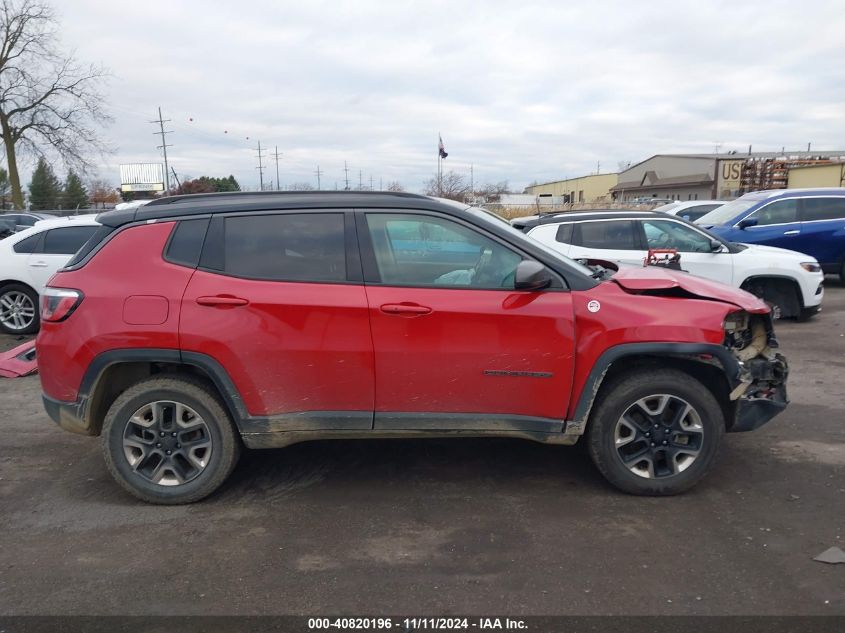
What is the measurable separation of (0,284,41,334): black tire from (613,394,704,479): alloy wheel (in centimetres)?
833

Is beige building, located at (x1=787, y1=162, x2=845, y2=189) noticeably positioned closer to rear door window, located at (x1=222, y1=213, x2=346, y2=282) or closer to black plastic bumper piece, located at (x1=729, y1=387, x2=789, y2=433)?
black plastic bumper piece, located at (x1=729, y1=387, x2=789, y2=433)

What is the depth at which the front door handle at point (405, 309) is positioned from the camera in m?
3.84

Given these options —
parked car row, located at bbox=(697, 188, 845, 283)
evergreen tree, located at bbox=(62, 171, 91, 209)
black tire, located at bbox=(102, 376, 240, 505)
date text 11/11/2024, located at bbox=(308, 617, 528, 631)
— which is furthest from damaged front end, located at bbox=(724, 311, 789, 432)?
evergreen tree, located at bbox=(62, 171, 91, 209)

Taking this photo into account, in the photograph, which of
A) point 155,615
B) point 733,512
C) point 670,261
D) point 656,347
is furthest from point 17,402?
point 670,261

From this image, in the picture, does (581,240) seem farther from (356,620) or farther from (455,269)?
(356,620)

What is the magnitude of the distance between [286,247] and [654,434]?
8.25ft

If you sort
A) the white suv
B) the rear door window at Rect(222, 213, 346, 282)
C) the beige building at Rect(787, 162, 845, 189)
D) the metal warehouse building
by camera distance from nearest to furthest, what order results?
the rear door window at Rect(222, 213, 346, 282) < the white suv < the beige building at Rect(787, 162, 845, 189) < the metal warehouse building

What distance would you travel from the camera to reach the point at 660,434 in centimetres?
398

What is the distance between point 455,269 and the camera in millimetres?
4023

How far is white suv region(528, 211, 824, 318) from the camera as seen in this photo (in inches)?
341

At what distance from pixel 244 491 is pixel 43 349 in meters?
1.52

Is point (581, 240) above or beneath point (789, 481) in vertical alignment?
above

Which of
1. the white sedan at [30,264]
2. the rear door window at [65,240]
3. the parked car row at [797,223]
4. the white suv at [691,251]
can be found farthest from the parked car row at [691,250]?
the white sedan at [30,264]

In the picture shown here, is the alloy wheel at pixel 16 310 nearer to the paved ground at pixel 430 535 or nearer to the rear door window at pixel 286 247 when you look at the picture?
the paved ground at pixel 430 535
